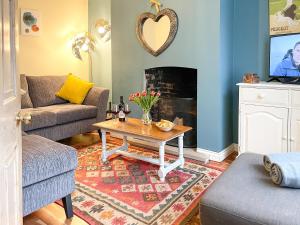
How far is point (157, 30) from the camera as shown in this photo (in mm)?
3703

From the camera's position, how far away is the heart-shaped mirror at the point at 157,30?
3492 millimetres

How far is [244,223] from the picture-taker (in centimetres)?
130

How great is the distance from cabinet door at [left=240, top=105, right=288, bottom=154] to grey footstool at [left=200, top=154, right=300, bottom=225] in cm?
139

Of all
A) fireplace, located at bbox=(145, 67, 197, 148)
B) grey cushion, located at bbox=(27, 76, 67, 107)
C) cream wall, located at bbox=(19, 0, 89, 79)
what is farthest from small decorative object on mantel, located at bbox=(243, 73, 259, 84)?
cream wall, located at bbox=(19, 0, 89, 79)

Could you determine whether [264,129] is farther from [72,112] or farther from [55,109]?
[55,109]

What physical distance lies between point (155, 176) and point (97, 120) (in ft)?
5.25

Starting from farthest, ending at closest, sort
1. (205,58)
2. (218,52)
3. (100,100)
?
(100,100) < (205,58) < (218,52)

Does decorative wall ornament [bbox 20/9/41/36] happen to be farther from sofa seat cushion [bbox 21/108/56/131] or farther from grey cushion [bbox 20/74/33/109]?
sofa seat cushion [bbox 21/108/56/131]

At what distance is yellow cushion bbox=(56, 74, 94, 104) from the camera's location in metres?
4.18

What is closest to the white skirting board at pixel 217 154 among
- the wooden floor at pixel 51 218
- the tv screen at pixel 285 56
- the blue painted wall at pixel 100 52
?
the tv screen at pixel 285 56

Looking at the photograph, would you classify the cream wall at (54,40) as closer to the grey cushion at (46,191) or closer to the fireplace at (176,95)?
the fireplace at (176,95)

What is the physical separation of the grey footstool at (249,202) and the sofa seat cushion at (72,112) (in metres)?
2.54

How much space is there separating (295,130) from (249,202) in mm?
1732

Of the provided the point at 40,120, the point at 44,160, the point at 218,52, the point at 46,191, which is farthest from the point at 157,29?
the point at 46,191
